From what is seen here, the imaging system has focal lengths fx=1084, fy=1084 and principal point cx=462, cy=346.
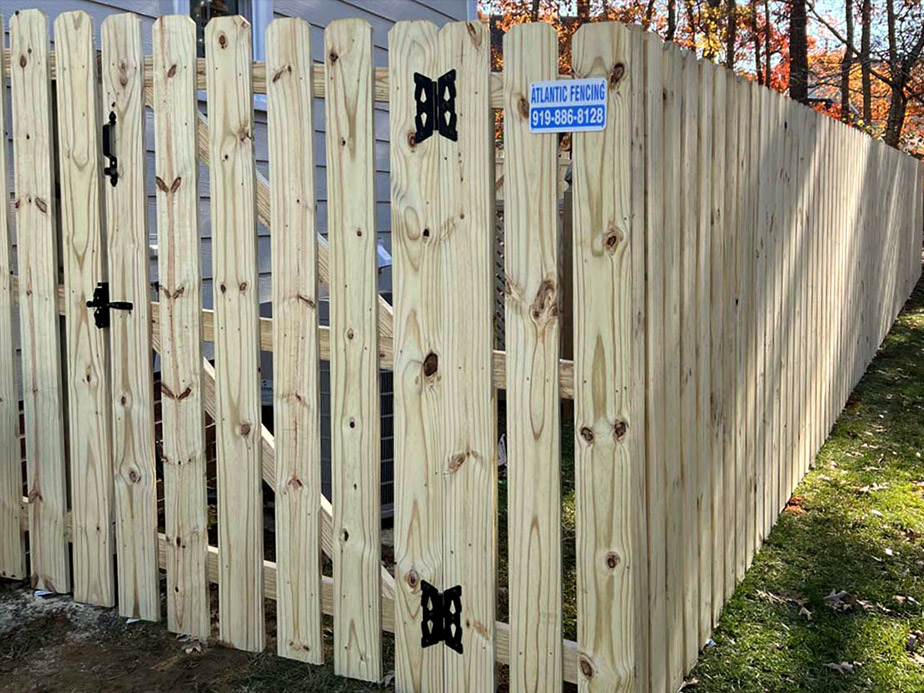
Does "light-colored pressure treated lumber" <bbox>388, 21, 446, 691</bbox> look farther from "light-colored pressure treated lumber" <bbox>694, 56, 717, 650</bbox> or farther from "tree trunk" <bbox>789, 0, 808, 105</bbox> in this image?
"tree trunk" <bbox>789, 0, 808, 105</bbox>

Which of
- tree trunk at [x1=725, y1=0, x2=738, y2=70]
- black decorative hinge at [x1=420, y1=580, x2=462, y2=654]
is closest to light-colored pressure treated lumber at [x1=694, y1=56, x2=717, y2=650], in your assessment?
black decorative hinge at [x1=420, y1=580, x2=462, y2=654]

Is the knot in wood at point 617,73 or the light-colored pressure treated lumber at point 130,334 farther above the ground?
the knot in wood at point 617,73

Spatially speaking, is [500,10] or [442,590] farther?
[500,10]

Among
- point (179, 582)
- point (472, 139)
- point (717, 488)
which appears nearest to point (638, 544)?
point (717, 488)

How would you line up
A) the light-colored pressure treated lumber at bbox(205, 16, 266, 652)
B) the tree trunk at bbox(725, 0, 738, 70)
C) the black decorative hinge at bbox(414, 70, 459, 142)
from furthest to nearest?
the tree trunk at bbox(725, 0, 738, 70) < the light-colored pressure treated lumber at bbox(205, 16, 266, 652) < the black decorative hinge at bbox(414, 70, 459, 142)

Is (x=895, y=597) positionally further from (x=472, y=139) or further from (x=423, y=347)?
(x=472, y=139)

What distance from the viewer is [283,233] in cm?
363

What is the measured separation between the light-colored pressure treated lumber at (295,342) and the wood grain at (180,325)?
37 cm

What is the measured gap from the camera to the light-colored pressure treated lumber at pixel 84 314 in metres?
4.00

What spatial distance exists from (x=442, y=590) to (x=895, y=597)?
2197 millimetres

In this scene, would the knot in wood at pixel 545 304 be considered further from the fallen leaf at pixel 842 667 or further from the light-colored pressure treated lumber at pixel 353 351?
the fallen leaf at pixel 842 667

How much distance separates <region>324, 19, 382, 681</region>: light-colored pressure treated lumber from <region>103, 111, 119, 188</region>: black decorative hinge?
3.12ft

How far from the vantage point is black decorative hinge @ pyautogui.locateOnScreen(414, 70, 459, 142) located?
10.7ft

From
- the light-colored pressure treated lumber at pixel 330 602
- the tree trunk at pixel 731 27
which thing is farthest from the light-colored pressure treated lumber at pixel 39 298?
the tree trunk at pixel 731 27
